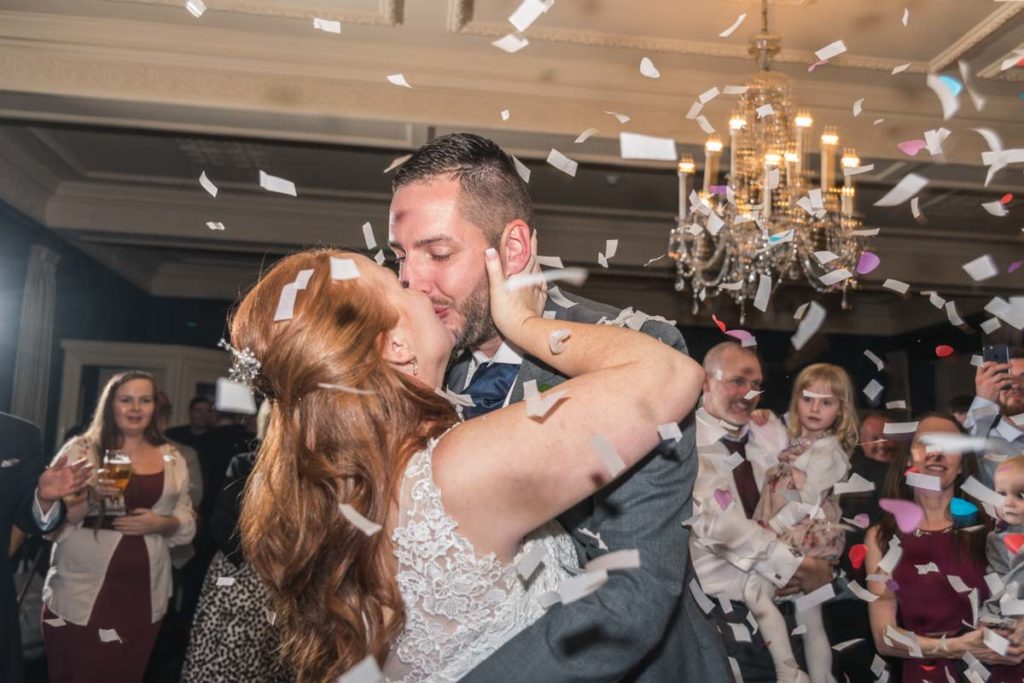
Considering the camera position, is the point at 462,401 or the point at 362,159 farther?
the point at 362,159

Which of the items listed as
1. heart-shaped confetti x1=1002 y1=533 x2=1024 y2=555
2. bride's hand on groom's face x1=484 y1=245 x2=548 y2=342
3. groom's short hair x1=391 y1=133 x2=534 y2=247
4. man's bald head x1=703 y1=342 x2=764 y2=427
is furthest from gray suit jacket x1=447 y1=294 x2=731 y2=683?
man's bald head x1=703 y1=342 x2=764 y2=427

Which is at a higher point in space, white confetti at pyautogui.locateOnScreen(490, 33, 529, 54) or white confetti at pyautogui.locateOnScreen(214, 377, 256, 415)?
white confetti at pyautogui.locateOnScreen(490, 33, 529, 54)

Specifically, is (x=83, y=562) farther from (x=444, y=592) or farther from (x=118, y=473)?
(x=444, y=592)

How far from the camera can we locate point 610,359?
1.38 m

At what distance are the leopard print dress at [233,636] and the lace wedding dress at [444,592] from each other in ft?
8.53

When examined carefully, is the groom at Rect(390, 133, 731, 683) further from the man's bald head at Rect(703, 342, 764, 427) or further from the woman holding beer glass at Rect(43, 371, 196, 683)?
the woman holding beer glass at Rect(43, 371, 196, 683)

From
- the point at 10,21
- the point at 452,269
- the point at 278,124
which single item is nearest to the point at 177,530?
the point at 278,124

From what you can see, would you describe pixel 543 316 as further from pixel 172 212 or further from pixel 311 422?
pixel 172 212

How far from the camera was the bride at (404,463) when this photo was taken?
4.30 feet

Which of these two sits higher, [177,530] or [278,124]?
[278,124]

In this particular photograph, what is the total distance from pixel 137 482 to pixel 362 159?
279 centimetres

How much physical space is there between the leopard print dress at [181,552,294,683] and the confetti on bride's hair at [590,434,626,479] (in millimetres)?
2958

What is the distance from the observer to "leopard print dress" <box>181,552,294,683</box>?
387cm

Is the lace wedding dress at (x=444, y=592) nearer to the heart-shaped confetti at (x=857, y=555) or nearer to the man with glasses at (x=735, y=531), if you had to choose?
the man with glasses at (x=735, y=531)
